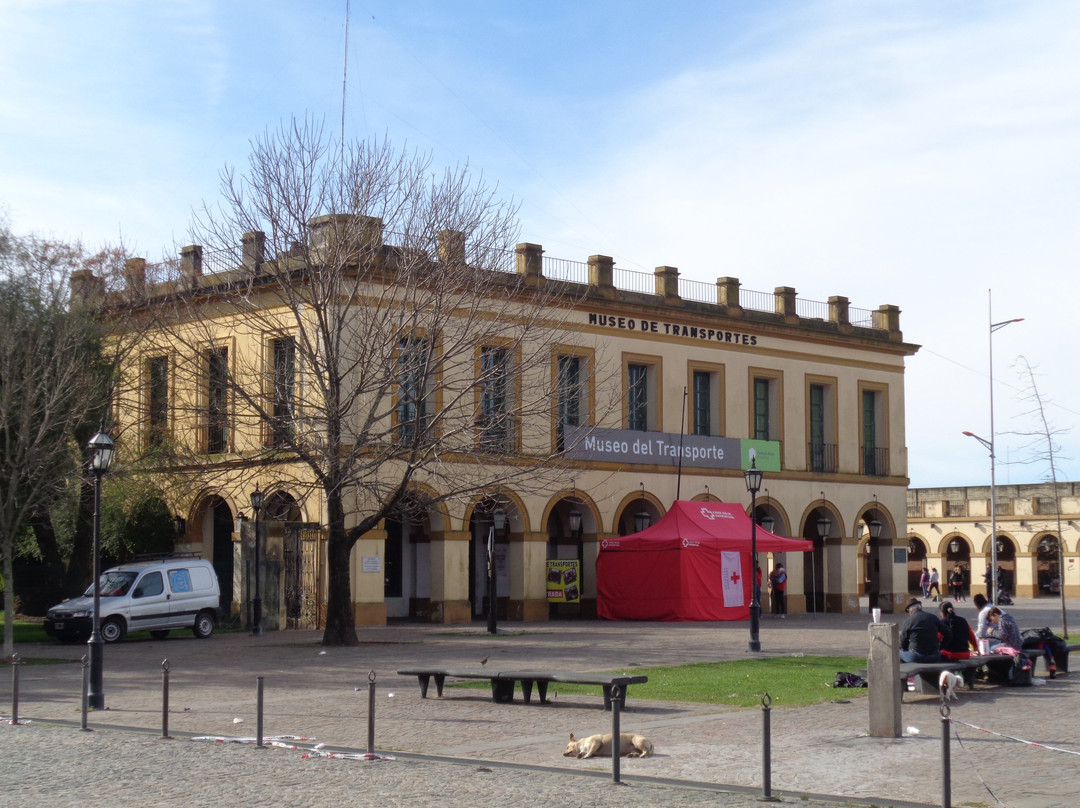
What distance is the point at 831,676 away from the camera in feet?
63.4

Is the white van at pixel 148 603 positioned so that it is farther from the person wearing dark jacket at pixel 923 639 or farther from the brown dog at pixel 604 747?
the brown dog at pixel 604 747

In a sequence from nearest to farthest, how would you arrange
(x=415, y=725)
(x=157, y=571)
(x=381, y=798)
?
(x=381, y=798), (x=415, y=725), (x=157, y=571)

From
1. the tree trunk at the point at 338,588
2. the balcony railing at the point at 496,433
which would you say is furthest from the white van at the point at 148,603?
the balcony railing at the point at 496,433

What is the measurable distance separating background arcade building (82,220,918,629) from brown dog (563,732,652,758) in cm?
1476

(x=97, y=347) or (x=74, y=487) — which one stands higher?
→ (x=97, y=347)

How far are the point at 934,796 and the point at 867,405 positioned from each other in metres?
36.2

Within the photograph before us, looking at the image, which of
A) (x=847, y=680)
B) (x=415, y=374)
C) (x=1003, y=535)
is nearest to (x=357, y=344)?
(x=415, y=374)

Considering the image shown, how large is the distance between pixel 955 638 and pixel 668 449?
21.1 m

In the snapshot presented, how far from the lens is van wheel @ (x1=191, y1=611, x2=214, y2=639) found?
1171 inches

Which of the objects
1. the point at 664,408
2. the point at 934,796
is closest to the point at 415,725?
the point at 934,796

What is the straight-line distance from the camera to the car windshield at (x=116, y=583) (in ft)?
93.9

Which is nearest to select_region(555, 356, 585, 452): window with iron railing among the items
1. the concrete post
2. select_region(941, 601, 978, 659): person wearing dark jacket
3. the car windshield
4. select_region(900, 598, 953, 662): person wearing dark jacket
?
the car windshield

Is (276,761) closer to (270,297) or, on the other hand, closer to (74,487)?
(74,487)

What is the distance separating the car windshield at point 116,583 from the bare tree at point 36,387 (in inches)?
81.9
